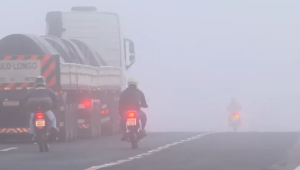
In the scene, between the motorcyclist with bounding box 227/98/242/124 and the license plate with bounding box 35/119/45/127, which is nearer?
the license plate with bounding box 35/119/45/127

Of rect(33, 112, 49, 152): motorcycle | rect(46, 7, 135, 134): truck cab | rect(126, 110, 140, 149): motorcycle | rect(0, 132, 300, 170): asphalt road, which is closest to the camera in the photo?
rect(0, 132, 300, 170): asphalt road

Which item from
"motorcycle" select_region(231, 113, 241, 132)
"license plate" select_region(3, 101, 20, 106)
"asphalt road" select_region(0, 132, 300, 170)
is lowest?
"asphalt road" select_region(0, 132, 300, 170)

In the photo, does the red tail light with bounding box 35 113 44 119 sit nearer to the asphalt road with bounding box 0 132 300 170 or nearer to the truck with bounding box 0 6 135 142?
the asphalt road with bounding box 0 132 300 170

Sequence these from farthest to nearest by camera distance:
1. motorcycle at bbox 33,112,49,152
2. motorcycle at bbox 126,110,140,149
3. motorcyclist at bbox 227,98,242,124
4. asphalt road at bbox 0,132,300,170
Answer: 1. motorcyclist at bbox 227,98,242,124
2. motorcycle at bbox 126,110,140,149
3. motorcycle at bbox 33,112,49,152
4. asphalt road at bbox 0,132,300,170

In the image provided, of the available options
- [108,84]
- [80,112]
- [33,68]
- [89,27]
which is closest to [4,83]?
[33,68]

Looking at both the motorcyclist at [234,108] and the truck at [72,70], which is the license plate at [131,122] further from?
the motorcyclist at [234,108]

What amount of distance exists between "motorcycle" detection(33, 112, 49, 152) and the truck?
3.79 meters

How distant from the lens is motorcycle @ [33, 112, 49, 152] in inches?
626

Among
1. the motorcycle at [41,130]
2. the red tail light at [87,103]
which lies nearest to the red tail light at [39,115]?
the motorcycle at [41,130]

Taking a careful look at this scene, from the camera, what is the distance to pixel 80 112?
22.9 metres

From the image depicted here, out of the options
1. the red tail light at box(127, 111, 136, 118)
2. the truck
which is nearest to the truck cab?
the truck

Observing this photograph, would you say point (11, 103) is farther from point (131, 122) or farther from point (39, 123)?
point (131, 122)

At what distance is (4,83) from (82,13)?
27.7ft

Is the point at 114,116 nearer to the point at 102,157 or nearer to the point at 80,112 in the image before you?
the point at 80,112
